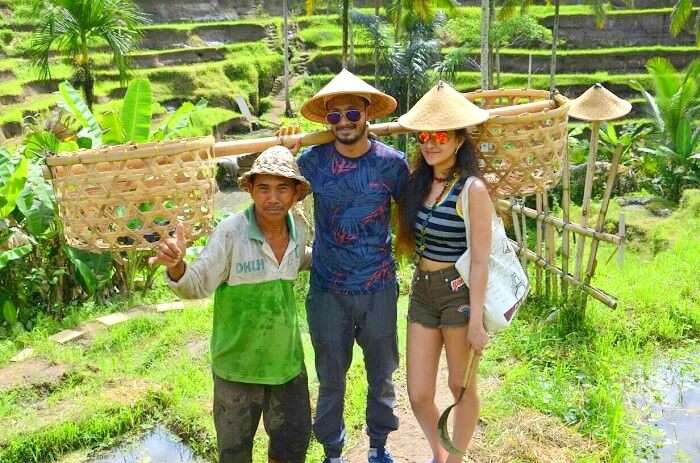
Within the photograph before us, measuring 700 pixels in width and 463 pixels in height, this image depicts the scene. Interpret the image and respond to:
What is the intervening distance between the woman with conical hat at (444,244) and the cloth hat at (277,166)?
42 centimetres

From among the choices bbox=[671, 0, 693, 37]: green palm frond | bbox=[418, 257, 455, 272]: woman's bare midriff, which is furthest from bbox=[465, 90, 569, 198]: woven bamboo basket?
bbox=[671, 0, 693, 37]: green palm frond

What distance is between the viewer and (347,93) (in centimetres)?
237

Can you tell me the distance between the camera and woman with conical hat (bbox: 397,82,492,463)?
2344 millimetres

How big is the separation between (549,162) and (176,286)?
139 cm

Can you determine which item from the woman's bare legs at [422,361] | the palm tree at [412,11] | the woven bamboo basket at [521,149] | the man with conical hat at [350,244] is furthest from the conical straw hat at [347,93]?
the palm tree at [412,11]

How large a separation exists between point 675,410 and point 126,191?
9.99 feet

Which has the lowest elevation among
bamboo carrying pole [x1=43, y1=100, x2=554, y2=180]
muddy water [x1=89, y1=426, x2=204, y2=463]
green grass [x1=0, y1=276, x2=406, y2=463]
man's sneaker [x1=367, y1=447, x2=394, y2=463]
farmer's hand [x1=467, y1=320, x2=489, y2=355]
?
muddy water [x1=89, y1=426, x2=204, y2=463]

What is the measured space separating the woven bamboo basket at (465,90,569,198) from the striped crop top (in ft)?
0.69

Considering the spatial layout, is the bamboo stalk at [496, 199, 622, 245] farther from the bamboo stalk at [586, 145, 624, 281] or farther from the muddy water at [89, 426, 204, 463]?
the muddy water at [89, 426, 204, 463]

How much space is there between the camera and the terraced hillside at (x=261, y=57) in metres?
18.8

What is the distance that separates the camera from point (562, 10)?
2419cm

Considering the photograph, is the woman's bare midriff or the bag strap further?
the woman's bare midriff

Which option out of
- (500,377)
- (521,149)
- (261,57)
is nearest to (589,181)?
(500,377)

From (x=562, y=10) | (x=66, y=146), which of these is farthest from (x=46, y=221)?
(x=562, y=10)
